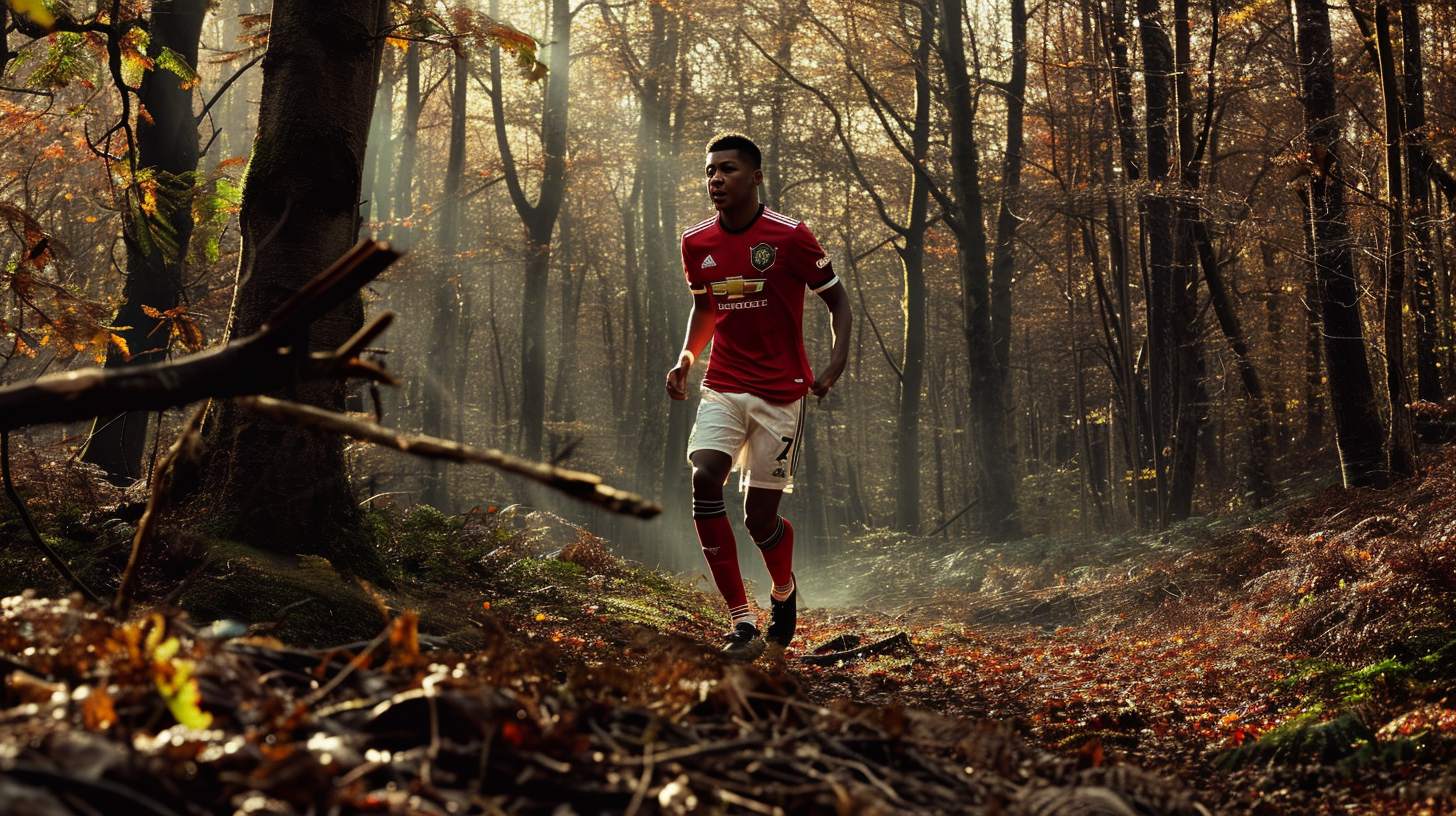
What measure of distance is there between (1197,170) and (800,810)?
1376 cm

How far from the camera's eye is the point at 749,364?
609 cm

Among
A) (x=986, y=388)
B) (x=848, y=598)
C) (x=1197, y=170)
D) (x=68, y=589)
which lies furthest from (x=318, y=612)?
(x=986, y=388)

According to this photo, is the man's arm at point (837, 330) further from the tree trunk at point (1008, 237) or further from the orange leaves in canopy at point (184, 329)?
the tree trunk at point (1008, 237)

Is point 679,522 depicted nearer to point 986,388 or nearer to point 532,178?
point 986,388

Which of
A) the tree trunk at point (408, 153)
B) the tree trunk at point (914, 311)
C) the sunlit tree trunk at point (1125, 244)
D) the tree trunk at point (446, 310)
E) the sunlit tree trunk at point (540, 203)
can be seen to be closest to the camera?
the sunlit tree trunk at point (1125, 244)

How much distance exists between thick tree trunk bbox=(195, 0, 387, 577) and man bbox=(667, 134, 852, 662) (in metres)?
1.91

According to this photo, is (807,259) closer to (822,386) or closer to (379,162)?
(822,386)

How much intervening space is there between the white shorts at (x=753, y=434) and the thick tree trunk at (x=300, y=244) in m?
1.99

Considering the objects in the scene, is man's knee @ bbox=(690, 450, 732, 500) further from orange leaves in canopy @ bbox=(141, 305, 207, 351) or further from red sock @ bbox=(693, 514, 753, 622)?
orange leaves in canopy @ bbox=(141, 305, 207, 351)

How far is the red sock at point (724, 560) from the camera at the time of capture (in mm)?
5961

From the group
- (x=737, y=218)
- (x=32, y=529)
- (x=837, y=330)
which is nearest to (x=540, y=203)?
(x=737, y=218)

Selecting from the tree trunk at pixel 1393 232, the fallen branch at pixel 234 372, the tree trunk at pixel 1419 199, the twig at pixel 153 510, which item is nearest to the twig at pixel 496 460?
the fallen branch at pixel 234 372

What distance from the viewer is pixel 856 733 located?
7.21 feet

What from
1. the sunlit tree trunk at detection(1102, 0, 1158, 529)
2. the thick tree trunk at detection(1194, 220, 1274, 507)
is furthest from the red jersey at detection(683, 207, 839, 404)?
the thick tree trunk at detection(1194, 220, 1274, 507)
